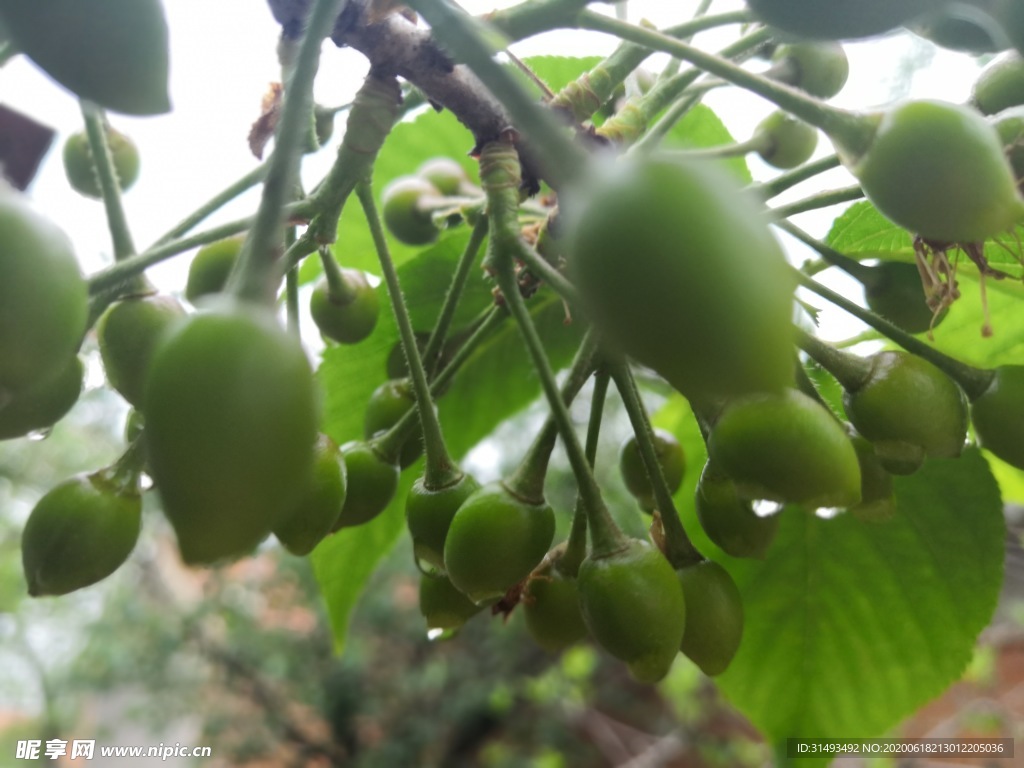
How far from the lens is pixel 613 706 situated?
9.82 feet

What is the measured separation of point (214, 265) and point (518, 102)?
0.27 m

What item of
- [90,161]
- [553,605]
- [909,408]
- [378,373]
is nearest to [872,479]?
[909,408]

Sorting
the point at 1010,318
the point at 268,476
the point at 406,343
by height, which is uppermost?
the point at 1010,318

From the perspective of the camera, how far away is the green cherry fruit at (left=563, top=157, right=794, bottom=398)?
0.17 meters


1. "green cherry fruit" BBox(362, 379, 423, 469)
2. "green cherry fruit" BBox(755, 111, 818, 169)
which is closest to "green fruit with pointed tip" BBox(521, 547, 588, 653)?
"green cherry fruit" BBox(362, 379, 423, 469)

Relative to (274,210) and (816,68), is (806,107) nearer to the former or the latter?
(274,210)

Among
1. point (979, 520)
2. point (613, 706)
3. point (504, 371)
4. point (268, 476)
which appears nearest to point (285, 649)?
point (613, 706)

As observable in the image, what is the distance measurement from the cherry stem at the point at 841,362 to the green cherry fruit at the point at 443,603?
0.20m

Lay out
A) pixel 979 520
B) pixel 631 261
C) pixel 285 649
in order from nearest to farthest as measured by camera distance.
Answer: pixel 631 261
pixel 979 520
pixel 285 649

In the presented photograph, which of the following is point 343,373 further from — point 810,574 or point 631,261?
point 631,261

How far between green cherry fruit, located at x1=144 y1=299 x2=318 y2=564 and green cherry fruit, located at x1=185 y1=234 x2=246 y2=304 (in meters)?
0.23

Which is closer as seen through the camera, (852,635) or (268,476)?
(268,476)

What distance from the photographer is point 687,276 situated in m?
0.17

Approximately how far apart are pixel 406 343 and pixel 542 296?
25cm
